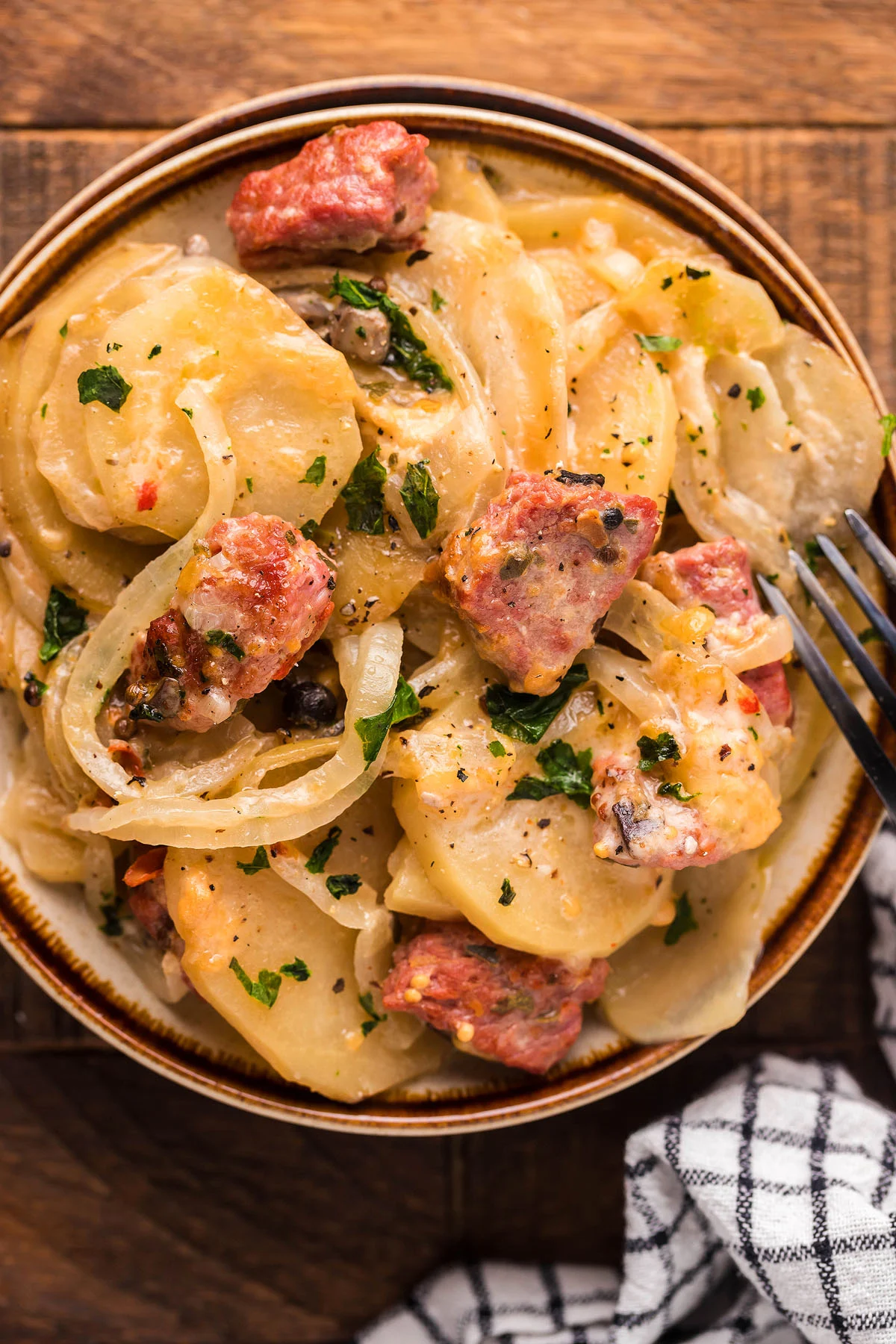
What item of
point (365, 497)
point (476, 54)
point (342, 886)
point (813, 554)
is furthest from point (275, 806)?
point (476, 54)

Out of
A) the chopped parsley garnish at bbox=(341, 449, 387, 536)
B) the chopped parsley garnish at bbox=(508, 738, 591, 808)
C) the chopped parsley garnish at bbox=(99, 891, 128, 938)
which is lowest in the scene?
the chopped parsley garnish at bbox=(99, 891, 128, 938)

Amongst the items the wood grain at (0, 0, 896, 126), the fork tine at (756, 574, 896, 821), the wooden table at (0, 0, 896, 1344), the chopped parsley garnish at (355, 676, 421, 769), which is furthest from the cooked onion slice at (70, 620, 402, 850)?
the wood grain at (0, 0, 896, 126)

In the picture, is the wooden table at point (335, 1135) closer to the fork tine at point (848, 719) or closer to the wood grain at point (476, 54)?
the wood grain at point (476, 54)

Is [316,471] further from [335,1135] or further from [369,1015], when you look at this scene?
[335,1135]

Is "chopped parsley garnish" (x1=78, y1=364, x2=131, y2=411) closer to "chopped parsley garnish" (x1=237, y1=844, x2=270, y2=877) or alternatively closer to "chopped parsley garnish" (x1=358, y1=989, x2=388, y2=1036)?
"chopped parsley garnish" (x1=237, y1=844, x2=270, y2=877)

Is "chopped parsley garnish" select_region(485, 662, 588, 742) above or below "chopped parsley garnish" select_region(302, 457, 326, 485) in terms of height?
below

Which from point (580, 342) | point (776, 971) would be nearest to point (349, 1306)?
point (776, 971)

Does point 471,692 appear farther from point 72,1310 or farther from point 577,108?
point 72,1310

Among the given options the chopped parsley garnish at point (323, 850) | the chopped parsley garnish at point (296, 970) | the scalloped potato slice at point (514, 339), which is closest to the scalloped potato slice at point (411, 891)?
the chopped parsley garnish at point (323, 850)
